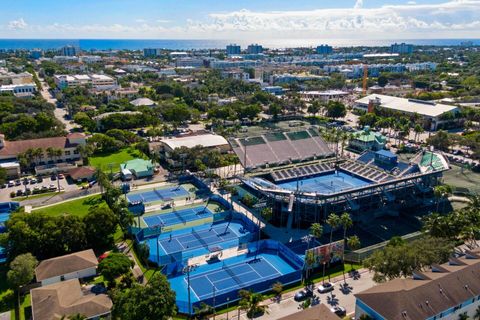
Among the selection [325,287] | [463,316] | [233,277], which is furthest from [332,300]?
[463,316]

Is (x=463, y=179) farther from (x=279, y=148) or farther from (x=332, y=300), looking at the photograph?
(x=332, y=300)

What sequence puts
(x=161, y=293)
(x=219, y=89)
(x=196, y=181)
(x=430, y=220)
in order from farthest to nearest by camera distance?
(x=219, y=89)
(x=196, y=181)
(x=430, y=220)
(x=161, y=293)

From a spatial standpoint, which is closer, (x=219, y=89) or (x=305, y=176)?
(x=305, y=176)

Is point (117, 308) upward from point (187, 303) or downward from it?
upward

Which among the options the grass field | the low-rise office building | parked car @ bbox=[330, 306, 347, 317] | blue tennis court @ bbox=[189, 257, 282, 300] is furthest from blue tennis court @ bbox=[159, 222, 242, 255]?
the grass field

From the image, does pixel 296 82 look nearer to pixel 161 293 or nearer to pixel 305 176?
pixel 305 176

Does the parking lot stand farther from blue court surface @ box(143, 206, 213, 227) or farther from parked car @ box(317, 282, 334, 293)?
parked car @ box(317, 282, 334, 293)

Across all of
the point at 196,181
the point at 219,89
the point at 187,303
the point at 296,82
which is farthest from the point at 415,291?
the point at 296,82
